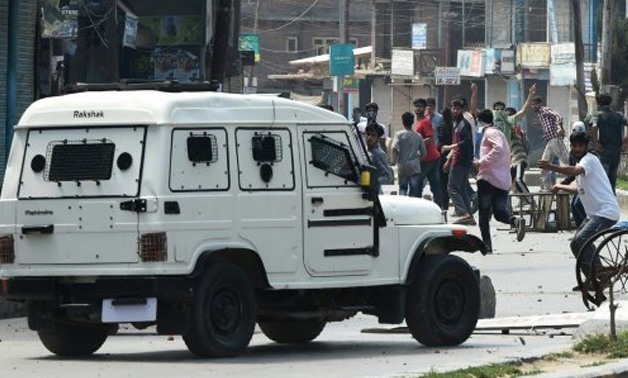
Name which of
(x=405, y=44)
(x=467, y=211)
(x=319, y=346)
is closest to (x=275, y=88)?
(x=405, y=44)

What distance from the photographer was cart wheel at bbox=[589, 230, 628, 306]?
51.6 ft

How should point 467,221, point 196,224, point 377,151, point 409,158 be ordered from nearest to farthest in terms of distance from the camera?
point 196,224 < point 377,151 < point 467,221 < point 409,158

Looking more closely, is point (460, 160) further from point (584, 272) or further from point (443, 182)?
point (584, 272)

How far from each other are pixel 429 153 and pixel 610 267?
40.8 feet

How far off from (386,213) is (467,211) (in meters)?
12.8

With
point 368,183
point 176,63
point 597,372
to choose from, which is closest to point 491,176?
point 176,63

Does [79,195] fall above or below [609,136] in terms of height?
below

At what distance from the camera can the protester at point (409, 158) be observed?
2702 centimetres

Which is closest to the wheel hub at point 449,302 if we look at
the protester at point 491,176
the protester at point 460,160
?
the protester at point 491,176

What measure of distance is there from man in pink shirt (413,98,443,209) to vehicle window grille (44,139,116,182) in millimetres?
15674

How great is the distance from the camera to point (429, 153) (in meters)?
28.3

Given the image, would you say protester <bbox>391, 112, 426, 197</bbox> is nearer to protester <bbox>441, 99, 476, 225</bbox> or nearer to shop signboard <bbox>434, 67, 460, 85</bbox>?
protester <bbox>441, 99, 476, 225</bbox>

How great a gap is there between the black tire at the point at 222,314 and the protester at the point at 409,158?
14.4 m

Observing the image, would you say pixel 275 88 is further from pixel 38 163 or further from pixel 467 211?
pixel 38 163
